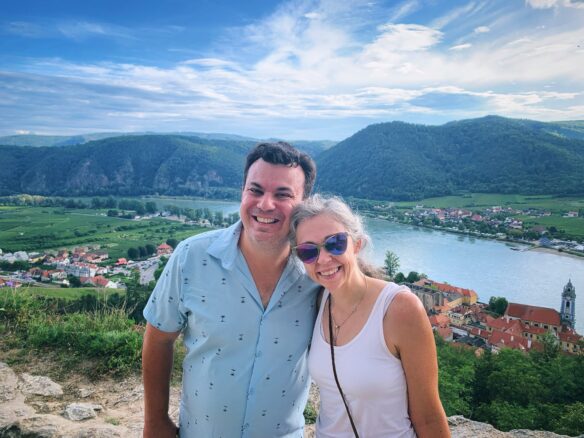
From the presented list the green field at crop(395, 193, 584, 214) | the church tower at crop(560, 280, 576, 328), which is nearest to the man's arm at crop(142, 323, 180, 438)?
the church tower at crop(560, 280, 576, 328)

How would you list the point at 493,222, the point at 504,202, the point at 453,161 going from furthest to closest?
the point at 453,161
the point at 504,202
the point at 493,222

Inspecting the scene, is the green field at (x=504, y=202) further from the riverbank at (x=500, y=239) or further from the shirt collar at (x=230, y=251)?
the shirt collar at (x=230, y=251)

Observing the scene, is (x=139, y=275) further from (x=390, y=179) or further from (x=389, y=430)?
(x=390, y=179)

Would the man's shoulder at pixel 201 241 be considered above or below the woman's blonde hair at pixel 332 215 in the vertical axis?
below

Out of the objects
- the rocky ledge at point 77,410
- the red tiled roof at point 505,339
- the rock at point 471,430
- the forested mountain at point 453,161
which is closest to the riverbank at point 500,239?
the forested mountain at point 453,161

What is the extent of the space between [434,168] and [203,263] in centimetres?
6745

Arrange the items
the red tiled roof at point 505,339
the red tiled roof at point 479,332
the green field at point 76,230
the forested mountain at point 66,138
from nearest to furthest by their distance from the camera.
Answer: the red tiled roof at point 505,339 < the red tiled roof at point 479,332 < the green field at point 76,230 < the forested mountain at point 66,138

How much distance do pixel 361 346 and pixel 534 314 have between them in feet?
65.1

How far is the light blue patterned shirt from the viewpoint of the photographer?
1192 millimetres

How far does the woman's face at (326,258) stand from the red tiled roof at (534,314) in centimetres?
1922

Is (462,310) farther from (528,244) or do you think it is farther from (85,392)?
(85,392)

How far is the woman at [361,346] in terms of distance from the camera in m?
1.08

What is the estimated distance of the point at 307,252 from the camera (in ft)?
3.94

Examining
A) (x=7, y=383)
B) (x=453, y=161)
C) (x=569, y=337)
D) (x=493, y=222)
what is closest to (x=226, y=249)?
(x=7, y=383)
